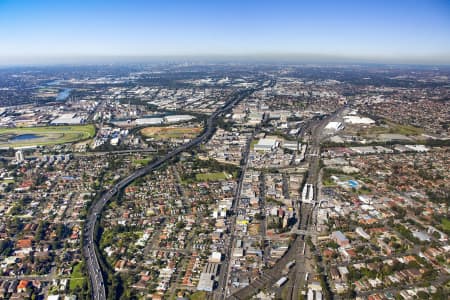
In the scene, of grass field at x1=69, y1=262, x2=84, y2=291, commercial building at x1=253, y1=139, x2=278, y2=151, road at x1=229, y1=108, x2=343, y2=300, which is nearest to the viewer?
road at x1=229, y1=108, x2=343, y2=300

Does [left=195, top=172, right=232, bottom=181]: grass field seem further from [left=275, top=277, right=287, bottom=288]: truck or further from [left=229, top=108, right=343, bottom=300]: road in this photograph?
[left=275, top=277, right=287, bottom=288]: truck

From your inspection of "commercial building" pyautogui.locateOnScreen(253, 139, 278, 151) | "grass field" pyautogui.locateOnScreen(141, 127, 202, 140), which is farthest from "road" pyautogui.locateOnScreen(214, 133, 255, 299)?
"grass field" pyautogui.locateOnScreen(141, 127, 202, 140)

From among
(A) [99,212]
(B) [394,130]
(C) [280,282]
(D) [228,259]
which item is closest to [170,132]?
(A) [99,212]

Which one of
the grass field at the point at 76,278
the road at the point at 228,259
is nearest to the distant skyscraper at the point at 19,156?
the grass field at the point at 76,278

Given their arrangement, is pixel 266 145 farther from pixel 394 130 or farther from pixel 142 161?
pixel 394 130

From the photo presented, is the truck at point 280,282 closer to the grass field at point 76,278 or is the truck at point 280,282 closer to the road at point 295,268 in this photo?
the road at point 295,268

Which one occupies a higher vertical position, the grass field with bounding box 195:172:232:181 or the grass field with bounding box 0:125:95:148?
the grass field with bounding box 0:125:95:148

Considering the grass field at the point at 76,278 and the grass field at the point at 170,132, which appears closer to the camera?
the grass field at the point at 76,278
